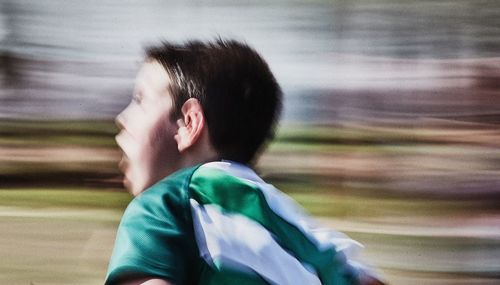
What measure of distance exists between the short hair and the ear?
0.01m

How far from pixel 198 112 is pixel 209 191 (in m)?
0.27

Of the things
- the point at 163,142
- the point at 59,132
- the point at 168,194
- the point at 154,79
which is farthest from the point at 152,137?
the point at 59,132

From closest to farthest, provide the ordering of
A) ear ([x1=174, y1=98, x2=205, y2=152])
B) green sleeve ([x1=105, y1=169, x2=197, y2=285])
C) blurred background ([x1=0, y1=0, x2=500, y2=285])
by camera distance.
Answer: green sleeve ([x1=105, y1=169, x2=197, y2=285]) < ear ([x1=174, y1=98, x2=205, y2=152]) < blurred background ([x1=0, y1=0, x2=500, y2=285])

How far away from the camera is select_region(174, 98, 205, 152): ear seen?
6.85ft

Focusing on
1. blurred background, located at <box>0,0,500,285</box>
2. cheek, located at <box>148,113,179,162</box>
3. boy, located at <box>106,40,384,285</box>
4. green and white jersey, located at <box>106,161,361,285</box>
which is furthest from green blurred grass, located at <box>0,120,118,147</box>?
green and white jersey, located at <box>106,161,361,285</box>

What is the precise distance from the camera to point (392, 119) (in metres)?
2.78

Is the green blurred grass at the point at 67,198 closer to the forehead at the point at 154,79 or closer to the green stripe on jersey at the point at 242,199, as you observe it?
the forehead at the point at 154,79

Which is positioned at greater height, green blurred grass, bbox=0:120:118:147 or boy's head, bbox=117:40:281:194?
boy's head, bbox=117:40:281:194

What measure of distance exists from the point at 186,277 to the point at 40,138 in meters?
1.07

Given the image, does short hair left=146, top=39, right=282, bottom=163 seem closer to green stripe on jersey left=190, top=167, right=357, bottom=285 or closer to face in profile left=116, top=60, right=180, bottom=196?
face in profile left=116, top=60, right=180, bottom=196

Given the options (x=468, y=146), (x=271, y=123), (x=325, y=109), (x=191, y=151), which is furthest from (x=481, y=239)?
(x=191, y=151)

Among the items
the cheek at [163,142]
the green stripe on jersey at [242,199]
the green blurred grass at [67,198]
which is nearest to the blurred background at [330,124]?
the green blurred grass at [67,198]

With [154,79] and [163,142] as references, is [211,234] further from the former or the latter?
[154,79]

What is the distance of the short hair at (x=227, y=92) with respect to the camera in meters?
2.11
